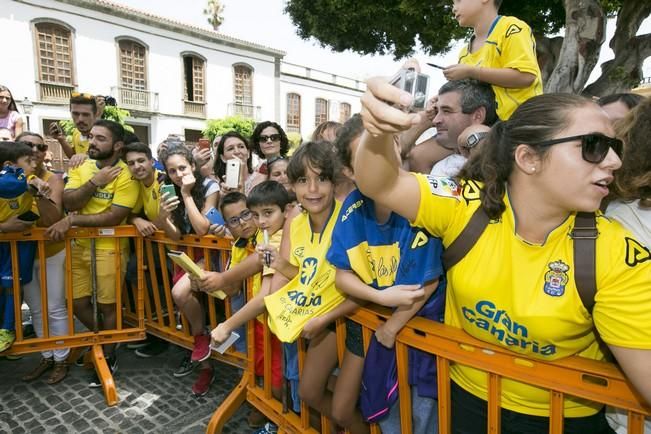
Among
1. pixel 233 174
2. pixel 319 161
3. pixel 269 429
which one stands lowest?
pixel 269 429

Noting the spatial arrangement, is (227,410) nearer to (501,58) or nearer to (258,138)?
(258,138)

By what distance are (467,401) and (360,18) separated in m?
8.32

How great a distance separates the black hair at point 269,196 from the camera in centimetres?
278

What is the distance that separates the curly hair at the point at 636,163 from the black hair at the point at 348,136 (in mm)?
1002

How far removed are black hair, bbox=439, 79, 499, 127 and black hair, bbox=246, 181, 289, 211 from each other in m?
1.22

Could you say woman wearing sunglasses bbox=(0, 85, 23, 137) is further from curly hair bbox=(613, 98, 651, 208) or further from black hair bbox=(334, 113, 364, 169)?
curly hair bbox=(613, 98, 651, 208)

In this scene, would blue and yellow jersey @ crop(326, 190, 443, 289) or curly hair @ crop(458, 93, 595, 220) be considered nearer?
curly hair @ crop(458, 93, 595, 220)

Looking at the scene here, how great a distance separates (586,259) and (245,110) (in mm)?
32884

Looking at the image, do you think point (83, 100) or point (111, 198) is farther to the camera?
point (83, 100)

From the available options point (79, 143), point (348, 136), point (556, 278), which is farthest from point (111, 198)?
point (556, 278)

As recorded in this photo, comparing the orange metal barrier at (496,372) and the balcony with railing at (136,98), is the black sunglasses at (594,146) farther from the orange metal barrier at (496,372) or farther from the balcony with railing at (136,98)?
the balcony with railing at (136,98)

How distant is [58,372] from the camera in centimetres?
355

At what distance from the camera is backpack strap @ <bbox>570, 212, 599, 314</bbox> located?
1.23m

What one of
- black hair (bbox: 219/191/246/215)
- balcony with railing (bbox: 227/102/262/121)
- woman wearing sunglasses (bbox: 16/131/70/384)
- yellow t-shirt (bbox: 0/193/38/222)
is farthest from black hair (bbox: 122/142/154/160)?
balcony with railing (bbox: 227/102/262/121)
